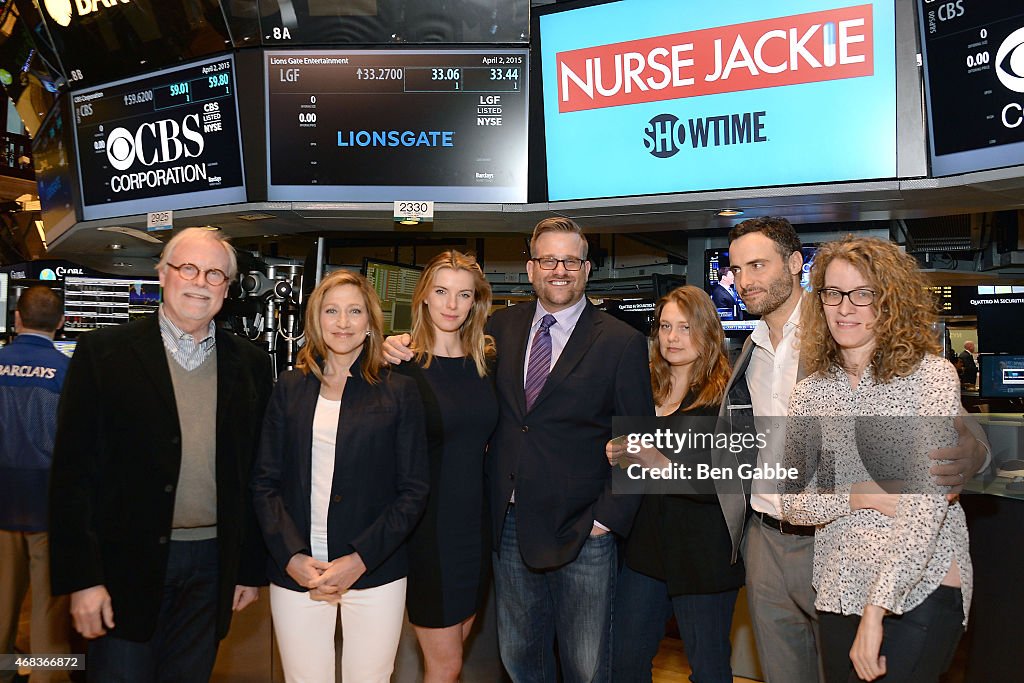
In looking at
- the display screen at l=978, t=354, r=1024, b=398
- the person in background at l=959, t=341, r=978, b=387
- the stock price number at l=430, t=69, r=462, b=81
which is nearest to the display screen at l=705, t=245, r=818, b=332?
the display screen at l=978, t=354, r=1024, b=398

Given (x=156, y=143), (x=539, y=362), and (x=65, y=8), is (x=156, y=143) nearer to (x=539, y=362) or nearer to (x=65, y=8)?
(x=65, y=8)

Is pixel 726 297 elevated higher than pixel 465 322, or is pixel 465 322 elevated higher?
pixel 726 297

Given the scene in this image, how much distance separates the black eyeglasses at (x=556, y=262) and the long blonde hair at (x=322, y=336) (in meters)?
0.57

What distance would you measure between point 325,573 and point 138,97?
3.23 meters

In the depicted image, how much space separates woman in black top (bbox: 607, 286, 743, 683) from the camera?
245 centimetres

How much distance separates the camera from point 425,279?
2.59m

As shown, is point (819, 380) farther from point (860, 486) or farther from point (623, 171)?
point (623, 171)

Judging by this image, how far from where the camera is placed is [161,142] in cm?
418

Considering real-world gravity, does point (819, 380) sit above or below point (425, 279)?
below

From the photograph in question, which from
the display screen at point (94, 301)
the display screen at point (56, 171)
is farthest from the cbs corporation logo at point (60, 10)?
the display screen at point (94, 301)

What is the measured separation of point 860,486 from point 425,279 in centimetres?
148

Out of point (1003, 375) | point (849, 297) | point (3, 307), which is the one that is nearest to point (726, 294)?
point (1003, 375)

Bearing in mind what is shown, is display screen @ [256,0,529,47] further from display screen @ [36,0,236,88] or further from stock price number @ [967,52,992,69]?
stock price number @ [967,52,992,69]

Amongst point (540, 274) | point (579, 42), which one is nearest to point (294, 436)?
point (540, 274)
